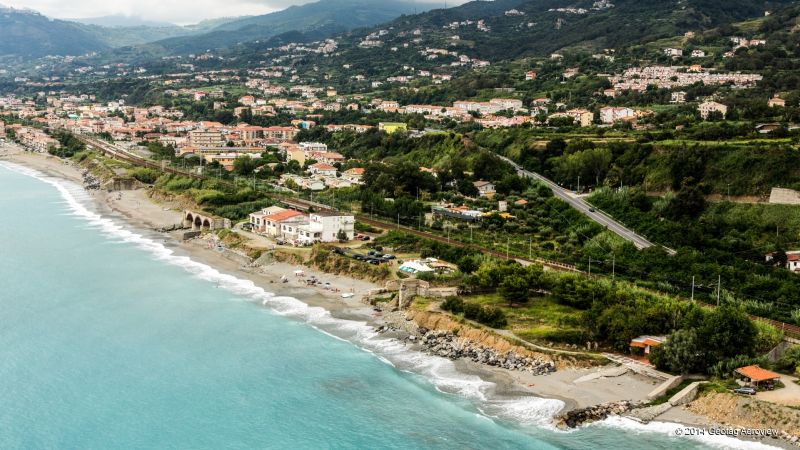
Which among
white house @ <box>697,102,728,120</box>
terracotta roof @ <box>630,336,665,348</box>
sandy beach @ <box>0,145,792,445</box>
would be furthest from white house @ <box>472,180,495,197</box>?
terracotta roof @ <box>630,336,665,348</box>

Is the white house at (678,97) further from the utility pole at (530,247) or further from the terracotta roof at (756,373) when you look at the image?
the terracotta roof at (756,373)

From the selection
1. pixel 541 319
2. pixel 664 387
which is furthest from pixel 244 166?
pixel 664 387

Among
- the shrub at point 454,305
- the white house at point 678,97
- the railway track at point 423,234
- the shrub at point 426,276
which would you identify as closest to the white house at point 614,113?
the white house at point 678,97

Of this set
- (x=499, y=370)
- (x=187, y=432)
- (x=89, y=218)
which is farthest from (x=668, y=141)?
(x=89, y=218)

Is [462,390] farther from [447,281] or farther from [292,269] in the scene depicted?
[292,269]

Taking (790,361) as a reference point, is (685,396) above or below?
below

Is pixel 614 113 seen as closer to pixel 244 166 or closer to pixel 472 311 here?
pixel 244 166
